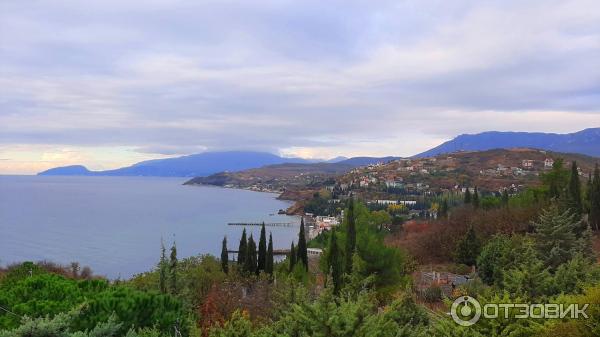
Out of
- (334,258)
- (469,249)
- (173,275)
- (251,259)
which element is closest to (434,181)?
(469,249)

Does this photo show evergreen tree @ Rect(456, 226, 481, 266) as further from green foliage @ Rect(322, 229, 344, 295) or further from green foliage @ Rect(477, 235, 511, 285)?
green foliage @ Rect(322, 229, 344, 295)

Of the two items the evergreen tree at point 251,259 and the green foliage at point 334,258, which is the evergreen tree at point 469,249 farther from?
the evergreen tree at point 251,259

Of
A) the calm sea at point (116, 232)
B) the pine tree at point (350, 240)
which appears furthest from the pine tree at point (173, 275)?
the calm sea at point (116, 232)

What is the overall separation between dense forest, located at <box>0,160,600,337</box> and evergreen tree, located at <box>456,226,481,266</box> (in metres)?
0.06

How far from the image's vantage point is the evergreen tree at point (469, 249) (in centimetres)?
2966

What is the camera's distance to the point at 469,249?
1170 inches

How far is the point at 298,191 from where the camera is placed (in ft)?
537

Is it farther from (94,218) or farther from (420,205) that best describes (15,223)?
(420,205)

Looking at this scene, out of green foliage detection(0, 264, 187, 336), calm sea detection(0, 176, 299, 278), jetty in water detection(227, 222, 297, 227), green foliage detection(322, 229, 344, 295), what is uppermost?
green foliage detection(0, 264, 187, 336)

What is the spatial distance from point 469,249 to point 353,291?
60.4ft

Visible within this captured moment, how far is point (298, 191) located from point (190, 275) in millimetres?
142953

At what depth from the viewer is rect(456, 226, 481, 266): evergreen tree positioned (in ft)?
97.3

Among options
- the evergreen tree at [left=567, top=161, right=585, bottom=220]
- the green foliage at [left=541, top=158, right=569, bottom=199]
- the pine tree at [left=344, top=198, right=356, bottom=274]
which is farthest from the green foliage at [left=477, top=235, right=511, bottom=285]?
the green foliage at [left=541, top=158, right=569, bottom=199]

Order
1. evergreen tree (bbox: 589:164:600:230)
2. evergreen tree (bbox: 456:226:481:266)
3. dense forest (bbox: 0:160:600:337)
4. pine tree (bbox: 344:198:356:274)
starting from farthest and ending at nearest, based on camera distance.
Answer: evergreen tree (bbox: 589:164:600:230), evergreen tree (bbox: 456:226:481:266), pine tree (bbox: 344:198:356:274), dense forest (bbox: 0:160:600:337)
